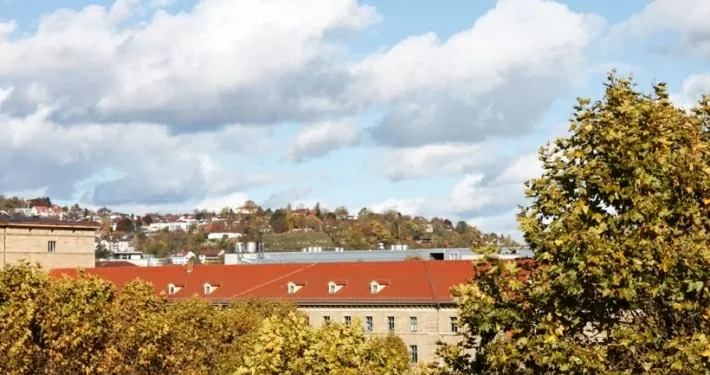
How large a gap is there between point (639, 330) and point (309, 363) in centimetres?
796

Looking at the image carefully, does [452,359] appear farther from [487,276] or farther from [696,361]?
[696,361]

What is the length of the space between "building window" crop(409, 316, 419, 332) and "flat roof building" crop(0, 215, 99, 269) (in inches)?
1549

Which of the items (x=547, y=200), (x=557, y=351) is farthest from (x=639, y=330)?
(x=547, y=200)

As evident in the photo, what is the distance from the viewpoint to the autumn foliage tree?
18.4m

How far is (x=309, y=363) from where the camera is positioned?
79.4 feet

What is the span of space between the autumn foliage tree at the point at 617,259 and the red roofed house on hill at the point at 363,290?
6486 cm

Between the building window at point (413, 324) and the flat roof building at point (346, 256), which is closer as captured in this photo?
the building window at point (413, 324)

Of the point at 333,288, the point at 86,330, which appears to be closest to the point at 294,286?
the point at 333,288

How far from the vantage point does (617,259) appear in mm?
18406

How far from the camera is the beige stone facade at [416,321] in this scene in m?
88.4

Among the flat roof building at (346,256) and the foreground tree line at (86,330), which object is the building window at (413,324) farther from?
the foreground tree line at (86,330)

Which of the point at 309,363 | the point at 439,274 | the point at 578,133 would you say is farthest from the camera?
the point at 439,274

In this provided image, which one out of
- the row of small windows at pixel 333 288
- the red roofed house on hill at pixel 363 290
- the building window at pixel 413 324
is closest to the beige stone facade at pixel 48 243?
the red roofed house on hill at pixel 363 290

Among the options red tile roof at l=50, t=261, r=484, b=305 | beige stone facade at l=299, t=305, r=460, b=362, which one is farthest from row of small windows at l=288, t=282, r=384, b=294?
beige stone facade at l=299, t=305, r=460, b=362
